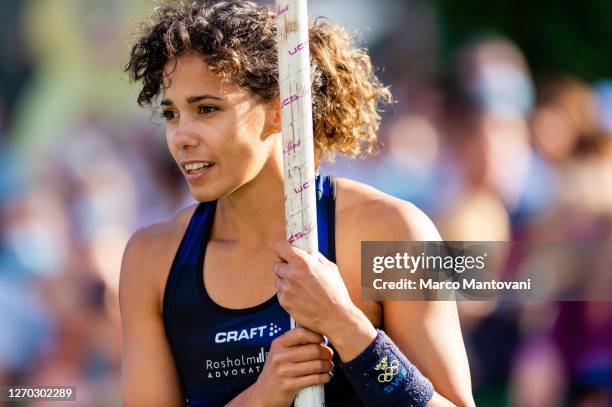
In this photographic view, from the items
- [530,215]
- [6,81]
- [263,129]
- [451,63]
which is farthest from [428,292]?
[6,81]

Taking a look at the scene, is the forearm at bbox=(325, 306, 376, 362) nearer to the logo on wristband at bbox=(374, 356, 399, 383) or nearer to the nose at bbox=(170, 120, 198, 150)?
the logo on wristband at bbox=(374, 356, 399, 383)

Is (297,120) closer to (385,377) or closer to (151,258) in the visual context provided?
(385,377)

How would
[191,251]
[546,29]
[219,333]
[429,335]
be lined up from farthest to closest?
[546,29] → [191,251] → [219,333] → [429,335]

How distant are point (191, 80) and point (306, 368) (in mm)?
635

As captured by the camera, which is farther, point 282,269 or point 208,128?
point 208,128

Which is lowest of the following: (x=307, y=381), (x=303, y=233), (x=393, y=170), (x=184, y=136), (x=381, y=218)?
(x=307, y=381)

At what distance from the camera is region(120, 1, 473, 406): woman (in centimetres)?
189

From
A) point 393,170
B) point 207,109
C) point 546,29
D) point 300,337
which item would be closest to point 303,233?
point 300,337

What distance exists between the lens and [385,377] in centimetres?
182

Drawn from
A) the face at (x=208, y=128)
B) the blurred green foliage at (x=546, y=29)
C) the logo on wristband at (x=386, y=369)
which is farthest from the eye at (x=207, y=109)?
the blurred green foliage at (x=546, y=29)

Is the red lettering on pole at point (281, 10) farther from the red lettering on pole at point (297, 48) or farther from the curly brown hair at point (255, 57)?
the curly brown hair at point (255, 57)

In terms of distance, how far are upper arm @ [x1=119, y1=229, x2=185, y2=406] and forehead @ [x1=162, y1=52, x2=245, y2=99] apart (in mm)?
400

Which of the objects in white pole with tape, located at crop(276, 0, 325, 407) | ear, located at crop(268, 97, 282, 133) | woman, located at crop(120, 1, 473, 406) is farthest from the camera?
ear, located at crop(268, 97, 282, 133)

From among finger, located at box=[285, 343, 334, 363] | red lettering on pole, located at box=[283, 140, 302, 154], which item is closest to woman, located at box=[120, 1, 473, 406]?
Answer: finger, located at box=[285, 343, 334, 363]
